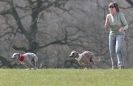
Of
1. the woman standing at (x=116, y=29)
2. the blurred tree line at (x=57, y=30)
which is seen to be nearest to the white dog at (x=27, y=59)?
the woman standing at (x=116, y=29)

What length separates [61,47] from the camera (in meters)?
20.6

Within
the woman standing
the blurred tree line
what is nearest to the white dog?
the woman standing

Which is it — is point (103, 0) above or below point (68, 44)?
above
